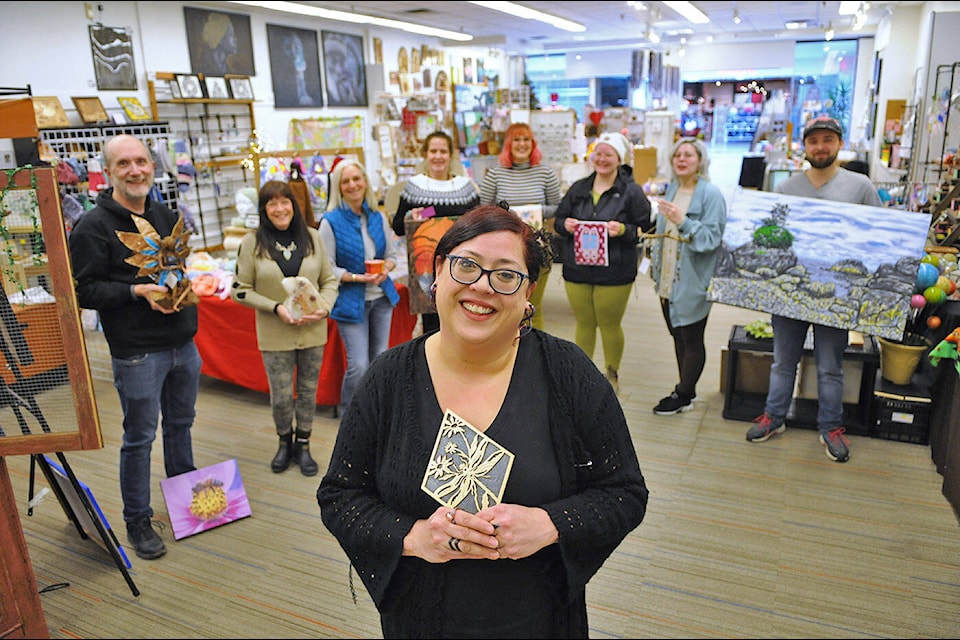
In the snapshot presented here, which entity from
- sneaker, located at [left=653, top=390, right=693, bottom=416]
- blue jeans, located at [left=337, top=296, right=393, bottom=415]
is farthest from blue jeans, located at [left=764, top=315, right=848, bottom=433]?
blue jeans, located at [left=337, top=296, right=393, bottom=415]

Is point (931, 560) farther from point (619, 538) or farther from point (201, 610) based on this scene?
point (201, 610)

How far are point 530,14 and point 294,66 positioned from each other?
3909mm

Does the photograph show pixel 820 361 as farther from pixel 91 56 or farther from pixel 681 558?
pixel 91 56

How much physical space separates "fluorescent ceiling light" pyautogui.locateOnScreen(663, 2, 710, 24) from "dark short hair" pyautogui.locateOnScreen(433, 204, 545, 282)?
35.0 ft

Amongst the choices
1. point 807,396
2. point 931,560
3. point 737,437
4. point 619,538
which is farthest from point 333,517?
point 807,396

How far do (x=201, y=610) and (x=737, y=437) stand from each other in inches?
115

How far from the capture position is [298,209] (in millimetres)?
3496

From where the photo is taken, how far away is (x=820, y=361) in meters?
3.76

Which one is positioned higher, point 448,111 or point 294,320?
point 448,111

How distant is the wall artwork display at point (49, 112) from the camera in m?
6.18

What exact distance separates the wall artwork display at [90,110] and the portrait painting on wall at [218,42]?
1898 millimetres

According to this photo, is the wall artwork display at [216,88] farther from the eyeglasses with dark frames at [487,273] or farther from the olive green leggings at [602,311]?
the eyeglasses with dark frames at [487,273]

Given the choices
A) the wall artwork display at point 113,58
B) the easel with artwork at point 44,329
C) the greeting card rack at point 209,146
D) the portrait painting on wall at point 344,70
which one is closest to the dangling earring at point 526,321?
the easel with artwork at point 44,329

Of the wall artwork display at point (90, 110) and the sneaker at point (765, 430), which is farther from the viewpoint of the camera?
the wall artwork display at point (90, 110)
